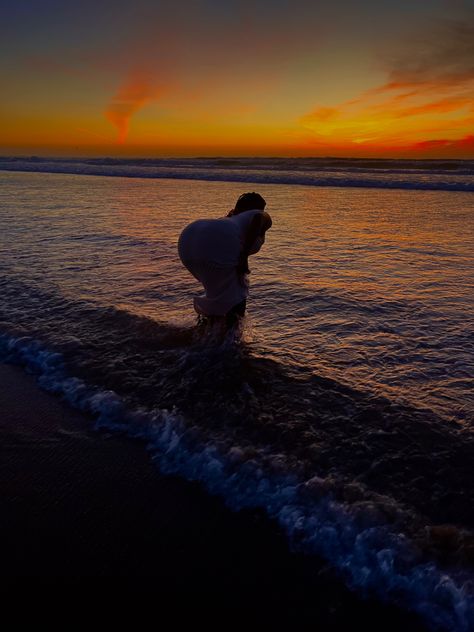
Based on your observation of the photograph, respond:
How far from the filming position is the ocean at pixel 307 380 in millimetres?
2717

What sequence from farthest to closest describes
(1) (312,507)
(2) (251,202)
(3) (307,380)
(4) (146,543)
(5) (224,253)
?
(2) (251,202), (5) (224,253), (3) (307,380), (1) (312,507), (4) (146,543)

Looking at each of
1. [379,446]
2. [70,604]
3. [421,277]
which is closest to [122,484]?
[70,604]

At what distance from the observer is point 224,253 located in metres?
4.65

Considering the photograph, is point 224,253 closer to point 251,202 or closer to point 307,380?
point 251,202

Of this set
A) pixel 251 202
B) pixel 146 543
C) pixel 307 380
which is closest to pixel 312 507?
pixel 146 543

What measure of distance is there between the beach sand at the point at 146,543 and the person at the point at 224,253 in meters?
1.89

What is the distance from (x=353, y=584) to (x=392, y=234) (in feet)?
33.9

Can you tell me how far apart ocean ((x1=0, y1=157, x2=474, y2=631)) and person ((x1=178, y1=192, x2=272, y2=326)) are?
0.43 meters

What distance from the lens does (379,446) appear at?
3.44 meters

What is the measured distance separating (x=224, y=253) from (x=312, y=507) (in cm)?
260

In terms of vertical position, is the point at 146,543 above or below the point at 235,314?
below

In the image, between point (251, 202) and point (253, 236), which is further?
point (251, 202)

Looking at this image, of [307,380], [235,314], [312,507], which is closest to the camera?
[312,507]

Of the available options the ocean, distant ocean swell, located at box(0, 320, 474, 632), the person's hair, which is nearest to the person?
the person's hair
